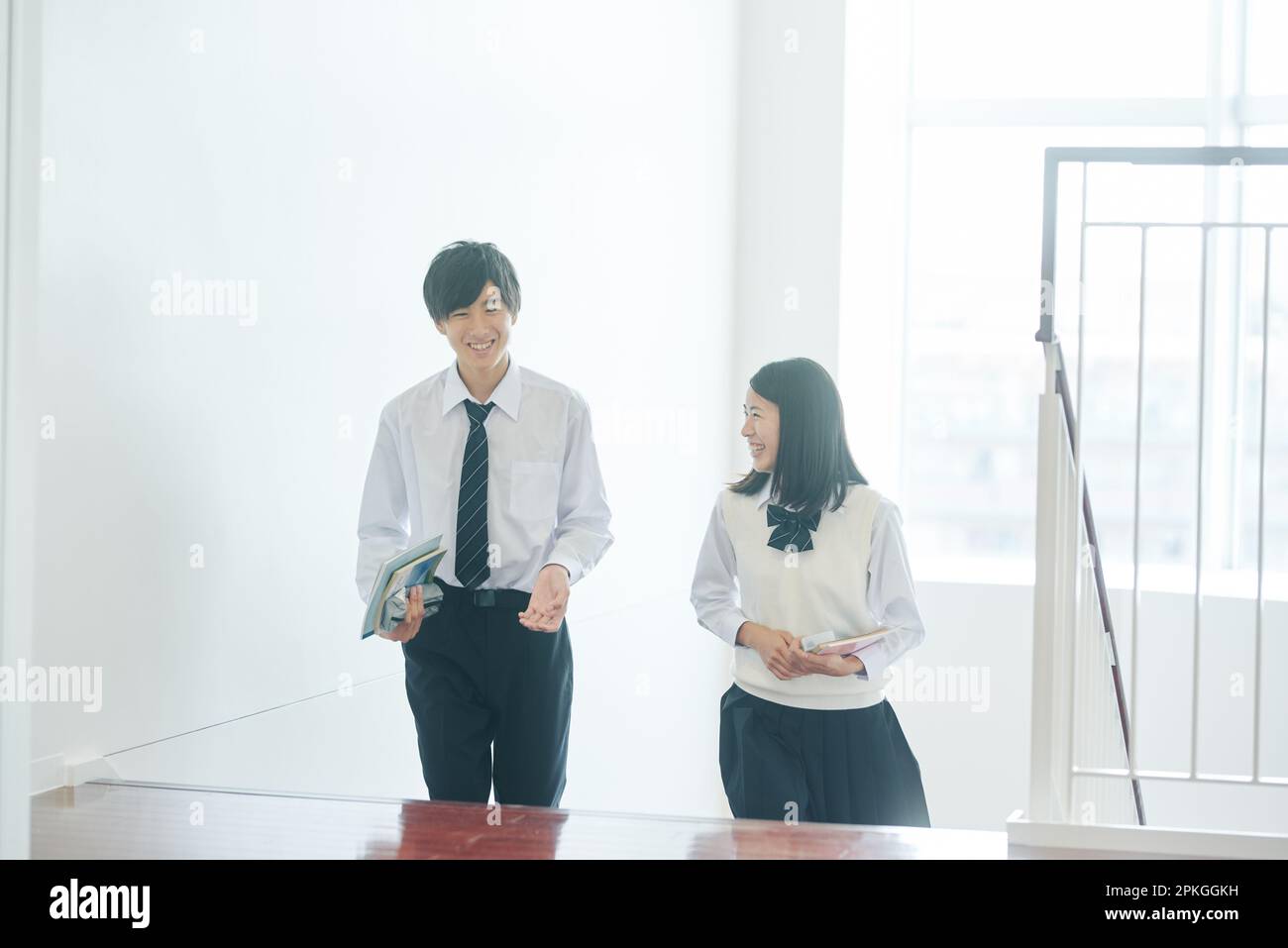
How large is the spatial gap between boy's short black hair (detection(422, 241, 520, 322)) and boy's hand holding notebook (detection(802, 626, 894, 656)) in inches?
33.1

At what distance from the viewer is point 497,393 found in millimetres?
2561

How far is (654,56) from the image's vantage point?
184 inches

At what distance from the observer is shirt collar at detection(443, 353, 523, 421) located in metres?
2.56

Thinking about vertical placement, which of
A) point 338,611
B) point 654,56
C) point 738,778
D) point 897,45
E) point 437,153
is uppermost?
point 897,45

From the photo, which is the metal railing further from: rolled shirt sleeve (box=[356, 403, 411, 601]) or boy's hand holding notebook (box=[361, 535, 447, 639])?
rolled shirt sleeve (box=[356, 403, 411, 601])

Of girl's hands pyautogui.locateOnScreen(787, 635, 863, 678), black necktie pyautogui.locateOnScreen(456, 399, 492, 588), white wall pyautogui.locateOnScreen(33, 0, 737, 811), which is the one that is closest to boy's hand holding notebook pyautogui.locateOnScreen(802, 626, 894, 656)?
girl's hands pyautogui.locateOnScreen(787, 635, 863, 678)

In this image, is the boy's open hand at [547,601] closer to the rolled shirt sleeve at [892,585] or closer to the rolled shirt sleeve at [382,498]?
the rolled shirt sleeve at [382,498]

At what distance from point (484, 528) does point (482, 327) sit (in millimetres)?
376

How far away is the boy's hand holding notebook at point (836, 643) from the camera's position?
8.06 ft

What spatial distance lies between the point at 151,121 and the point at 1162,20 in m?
5.06

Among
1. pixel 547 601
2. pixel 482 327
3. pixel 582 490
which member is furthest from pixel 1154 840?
pixel 482 327

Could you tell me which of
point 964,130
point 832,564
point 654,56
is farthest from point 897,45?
point 832,564

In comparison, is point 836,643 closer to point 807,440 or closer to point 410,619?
point 807,440
